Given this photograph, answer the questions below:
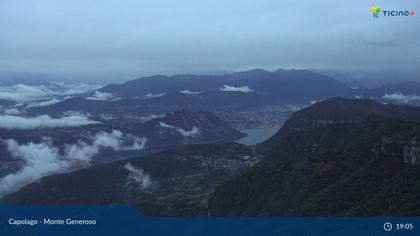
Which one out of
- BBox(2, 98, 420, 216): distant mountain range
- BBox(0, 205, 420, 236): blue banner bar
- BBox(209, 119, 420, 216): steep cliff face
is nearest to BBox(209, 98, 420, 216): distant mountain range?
BBox(209, 119, 420, 216): steep cliff face

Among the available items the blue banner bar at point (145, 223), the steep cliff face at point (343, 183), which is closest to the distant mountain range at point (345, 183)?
the steep cliff face at point (343, 183)

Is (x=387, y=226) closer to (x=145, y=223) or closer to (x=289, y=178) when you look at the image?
(x=145, y=223)

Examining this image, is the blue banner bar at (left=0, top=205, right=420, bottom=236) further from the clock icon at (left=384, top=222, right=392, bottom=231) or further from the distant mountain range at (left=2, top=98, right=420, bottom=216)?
the distant mountain range at (left=2, top=98, right=420, bottom=216)

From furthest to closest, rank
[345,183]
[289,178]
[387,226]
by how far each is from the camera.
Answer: [289,178] → [345,183] → [387,226]

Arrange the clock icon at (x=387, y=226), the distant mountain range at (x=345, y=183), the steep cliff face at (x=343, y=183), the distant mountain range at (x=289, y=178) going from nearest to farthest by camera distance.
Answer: the clock icon at (x=387, y=226)
the steep cliff face at (x=343, y=183)
the distant mountain range at (x=345, y=183)
the distant mountain range at (x=289, y=178)

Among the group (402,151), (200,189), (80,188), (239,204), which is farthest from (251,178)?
(80,188)

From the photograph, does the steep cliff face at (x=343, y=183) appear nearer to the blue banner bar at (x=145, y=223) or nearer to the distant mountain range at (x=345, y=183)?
the distant mountain range at (x=345, y=183)

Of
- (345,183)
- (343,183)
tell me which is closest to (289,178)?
(343,183)

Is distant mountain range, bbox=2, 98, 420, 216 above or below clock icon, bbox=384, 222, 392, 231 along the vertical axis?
below

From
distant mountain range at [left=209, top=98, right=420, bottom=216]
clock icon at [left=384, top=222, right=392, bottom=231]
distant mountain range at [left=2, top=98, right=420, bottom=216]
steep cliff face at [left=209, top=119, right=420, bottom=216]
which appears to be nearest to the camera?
clock icon at [left=384, top=222, right=392, bottom=231]
